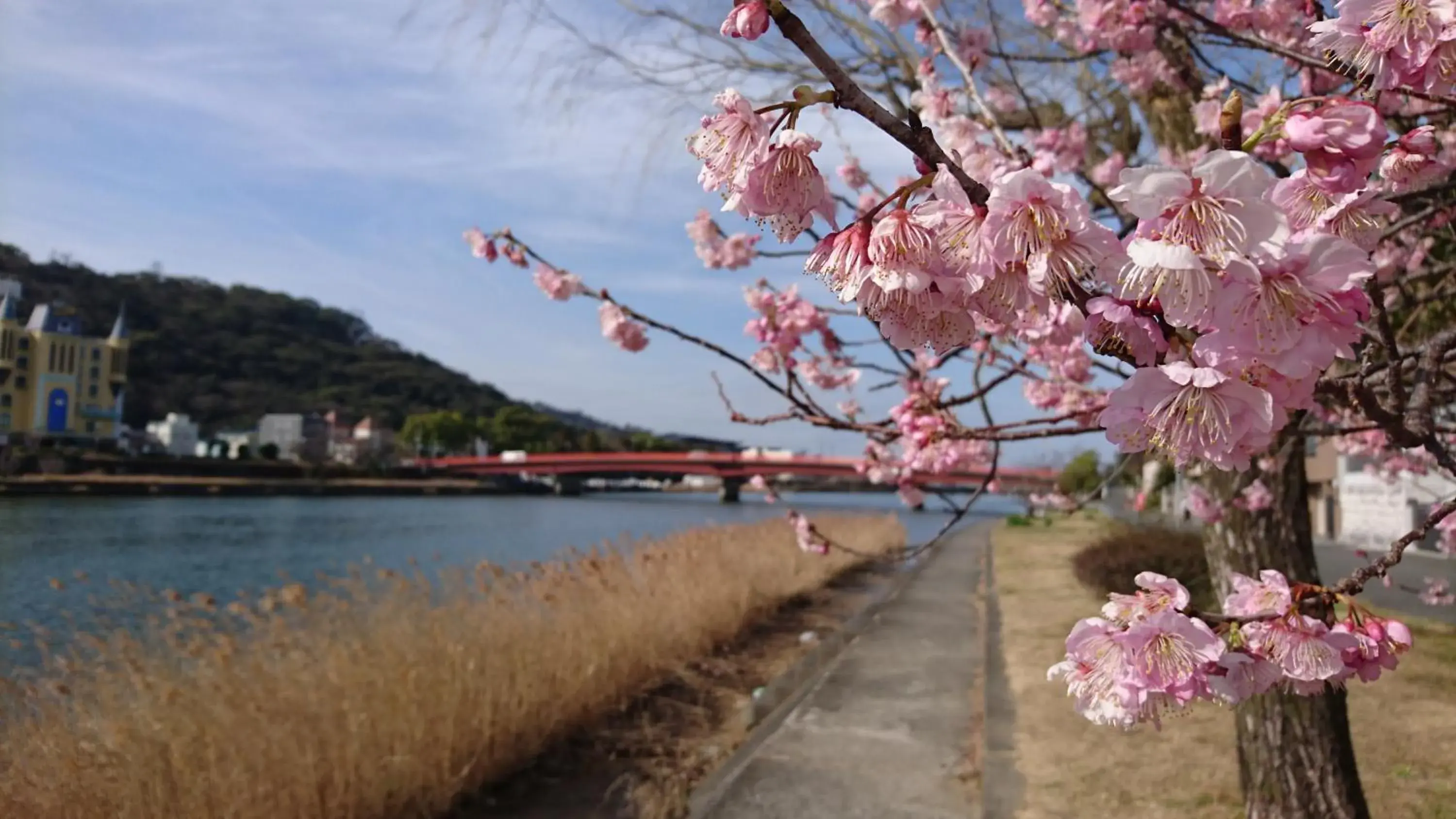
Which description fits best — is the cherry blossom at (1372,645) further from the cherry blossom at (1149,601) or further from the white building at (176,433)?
the white building at (176,433)

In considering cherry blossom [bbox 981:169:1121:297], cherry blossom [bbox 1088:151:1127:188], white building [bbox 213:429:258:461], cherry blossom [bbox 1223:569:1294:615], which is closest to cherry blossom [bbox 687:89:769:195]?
cherry blossom [bbox 981:169:1121:297]

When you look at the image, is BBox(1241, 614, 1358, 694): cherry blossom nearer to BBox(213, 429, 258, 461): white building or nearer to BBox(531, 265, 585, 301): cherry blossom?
BBox(531, 265, 585, 301): cherry blossom

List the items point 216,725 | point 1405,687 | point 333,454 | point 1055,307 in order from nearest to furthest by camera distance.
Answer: point 1055,307, point 216,725, point 1405,687, point 333,454

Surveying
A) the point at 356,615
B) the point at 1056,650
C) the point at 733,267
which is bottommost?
the point at 1056,650

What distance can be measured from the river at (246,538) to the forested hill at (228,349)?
1.95 metres

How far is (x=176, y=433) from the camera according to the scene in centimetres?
2506

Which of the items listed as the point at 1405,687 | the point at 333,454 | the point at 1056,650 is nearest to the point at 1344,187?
the point at 1405,687

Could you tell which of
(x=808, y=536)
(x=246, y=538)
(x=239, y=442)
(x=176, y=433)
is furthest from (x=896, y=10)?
(x=239, y=442)

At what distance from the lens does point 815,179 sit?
976 mm

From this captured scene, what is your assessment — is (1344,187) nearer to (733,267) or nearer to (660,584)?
(733,267)

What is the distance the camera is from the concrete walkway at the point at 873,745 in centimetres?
361

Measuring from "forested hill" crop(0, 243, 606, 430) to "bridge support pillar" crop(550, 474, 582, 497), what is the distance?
11.6m

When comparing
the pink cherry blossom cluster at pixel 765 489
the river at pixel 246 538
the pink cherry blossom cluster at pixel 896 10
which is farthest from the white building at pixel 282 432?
the pink cherry blossom cluster at pixel 896 10

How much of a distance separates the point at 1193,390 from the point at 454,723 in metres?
3.74
